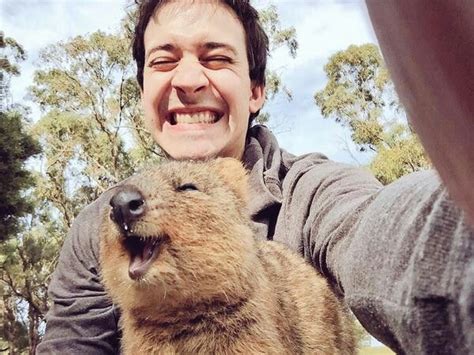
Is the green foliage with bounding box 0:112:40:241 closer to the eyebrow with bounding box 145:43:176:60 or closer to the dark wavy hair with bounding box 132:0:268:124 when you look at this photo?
the dark wavy hair with bounding box 132:0:268:124

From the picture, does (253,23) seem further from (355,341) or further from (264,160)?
(355,341)

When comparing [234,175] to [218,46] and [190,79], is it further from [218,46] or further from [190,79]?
[218,46]

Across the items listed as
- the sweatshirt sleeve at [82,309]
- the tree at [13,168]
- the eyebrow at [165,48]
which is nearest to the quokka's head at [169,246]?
the sweatshirt sleeve at [82,309]

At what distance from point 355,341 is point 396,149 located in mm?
15065

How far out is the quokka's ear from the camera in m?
2.02

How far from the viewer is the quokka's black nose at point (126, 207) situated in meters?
1.56

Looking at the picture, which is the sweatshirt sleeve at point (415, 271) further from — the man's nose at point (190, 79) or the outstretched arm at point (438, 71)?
the man's nose at point (190, 79)

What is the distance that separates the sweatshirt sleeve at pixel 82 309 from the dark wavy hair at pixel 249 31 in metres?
0.83

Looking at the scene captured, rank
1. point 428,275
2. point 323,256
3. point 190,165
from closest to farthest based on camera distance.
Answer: point 428,275, point 323,256, point 190,165

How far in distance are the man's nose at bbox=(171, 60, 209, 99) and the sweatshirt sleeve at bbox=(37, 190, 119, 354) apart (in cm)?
50

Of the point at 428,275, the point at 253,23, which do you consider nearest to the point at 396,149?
the point at 253,23

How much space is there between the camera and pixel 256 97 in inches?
114

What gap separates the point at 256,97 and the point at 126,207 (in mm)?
1450

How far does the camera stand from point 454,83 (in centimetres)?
33
